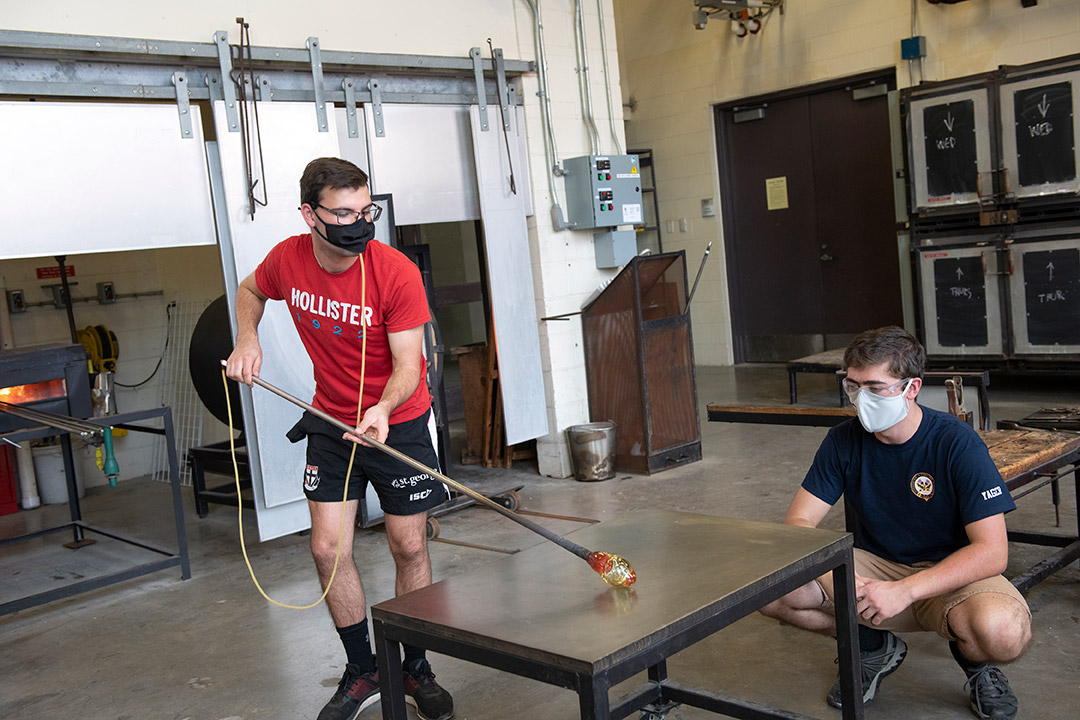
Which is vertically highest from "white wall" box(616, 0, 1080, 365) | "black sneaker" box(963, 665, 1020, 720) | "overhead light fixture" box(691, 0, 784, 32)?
"overhead light fixture" box(691, 0, 784, 32)

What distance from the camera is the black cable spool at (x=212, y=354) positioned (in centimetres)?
543

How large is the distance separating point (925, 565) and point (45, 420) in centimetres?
324

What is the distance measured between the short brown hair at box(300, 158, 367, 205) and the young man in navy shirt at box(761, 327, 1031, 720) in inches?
53.8

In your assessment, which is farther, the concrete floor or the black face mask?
the concrete floor

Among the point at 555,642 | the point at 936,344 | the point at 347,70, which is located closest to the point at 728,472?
the point at 936,344

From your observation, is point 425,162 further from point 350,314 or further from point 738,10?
point 738,10

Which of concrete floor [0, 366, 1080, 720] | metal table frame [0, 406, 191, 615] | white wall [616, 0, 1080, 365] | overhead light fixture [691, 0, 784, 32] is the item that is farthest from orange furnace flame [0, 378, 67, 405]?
white wall [616, 0, 1080, 365]

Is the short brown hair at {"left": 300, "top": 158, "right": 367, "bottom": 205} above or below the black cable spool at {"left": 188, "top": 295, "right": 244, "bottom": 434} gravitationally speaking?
above

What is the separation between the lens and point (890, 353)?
7.92 feet

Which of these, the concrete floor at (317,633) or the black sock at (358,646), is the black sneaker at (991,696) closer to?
the concrete floor at (317,633)

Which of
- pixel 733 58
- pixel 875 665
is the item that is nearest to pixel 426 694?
pixel 875 665

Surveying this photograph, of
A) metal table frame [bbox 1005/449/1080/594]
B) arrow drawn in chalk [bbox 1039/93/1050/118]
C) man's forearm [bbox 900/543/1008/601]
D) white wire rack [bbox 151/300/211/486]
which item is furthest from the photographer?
white wire rack [bbox 151/300/211/486]

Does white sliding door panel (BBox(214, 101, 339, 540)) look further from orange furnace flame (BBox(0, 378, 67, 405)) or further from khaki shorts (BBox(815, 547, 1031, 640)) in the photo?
khaki shorts (BBox(815, 547, 1031, 640))

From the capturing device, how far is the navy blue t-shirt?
2.38 m
